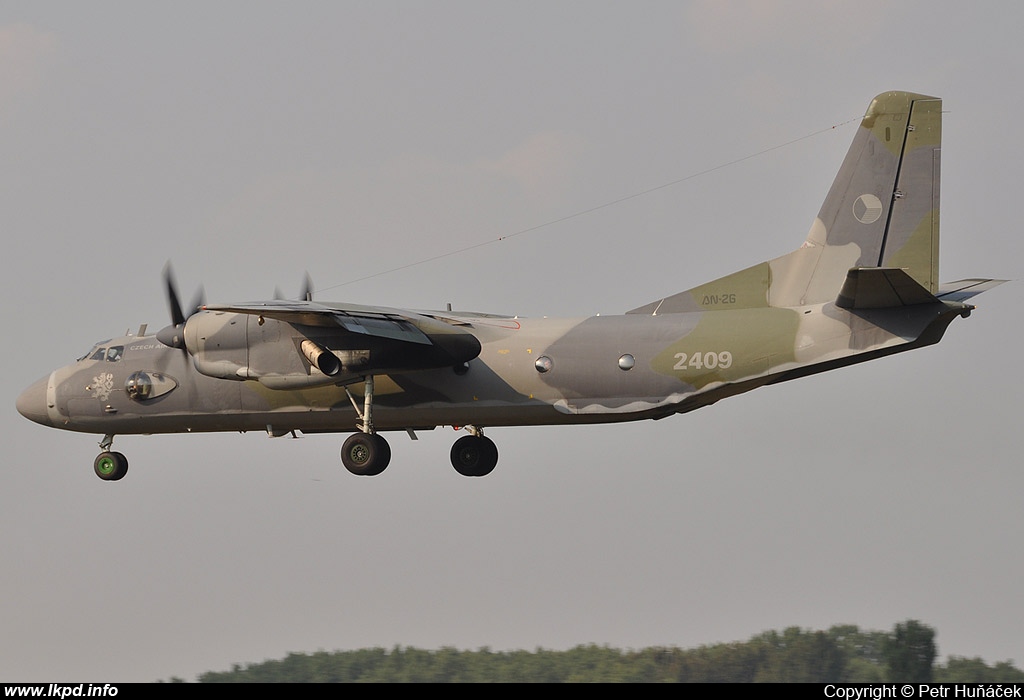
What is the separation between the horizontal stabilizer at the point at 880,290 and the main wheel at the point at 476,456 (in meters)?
8.50

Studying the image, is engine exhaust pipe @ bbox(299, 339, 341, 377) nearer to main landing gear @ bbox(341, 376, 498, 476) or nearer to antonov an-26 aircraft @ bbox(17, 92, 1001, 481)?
antonov an-26 aircraft @ bbox(17, 92, 1001, 481)

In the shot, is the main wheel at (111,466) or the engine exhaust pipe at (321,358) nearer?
the engine exhaust pipe at (321,358)

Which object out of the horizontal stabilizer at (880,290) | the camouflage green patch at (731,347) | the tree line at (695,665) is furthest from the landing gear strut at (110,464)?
the horizontal stabilizer at (880,290)

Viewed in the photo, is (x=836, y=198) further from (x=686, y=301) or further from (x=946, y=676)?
(x=946, y=676)

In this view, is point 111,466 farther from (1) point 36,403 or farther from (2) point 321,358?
(2) point 321,358

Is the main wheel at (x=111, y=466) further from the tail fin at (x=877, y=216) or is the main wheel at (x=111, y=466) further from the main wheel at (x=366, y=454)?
the tail fin at (x=877, y=216)

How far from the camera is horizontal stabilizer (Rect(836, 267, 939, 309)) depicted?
21.3 meters

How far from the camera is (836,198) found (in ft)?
78.7

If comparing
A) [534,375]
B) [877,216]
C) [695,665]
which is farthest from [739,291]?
[695,665]

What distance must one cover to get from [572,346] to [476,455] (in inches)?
177

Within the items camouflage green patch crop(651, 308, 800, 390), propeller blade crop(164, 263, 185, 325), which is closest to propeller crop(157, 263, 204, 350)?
propeller blade crop(164, 263, 185, 325)

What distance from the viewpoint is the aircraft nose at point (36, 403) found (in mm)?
28344
